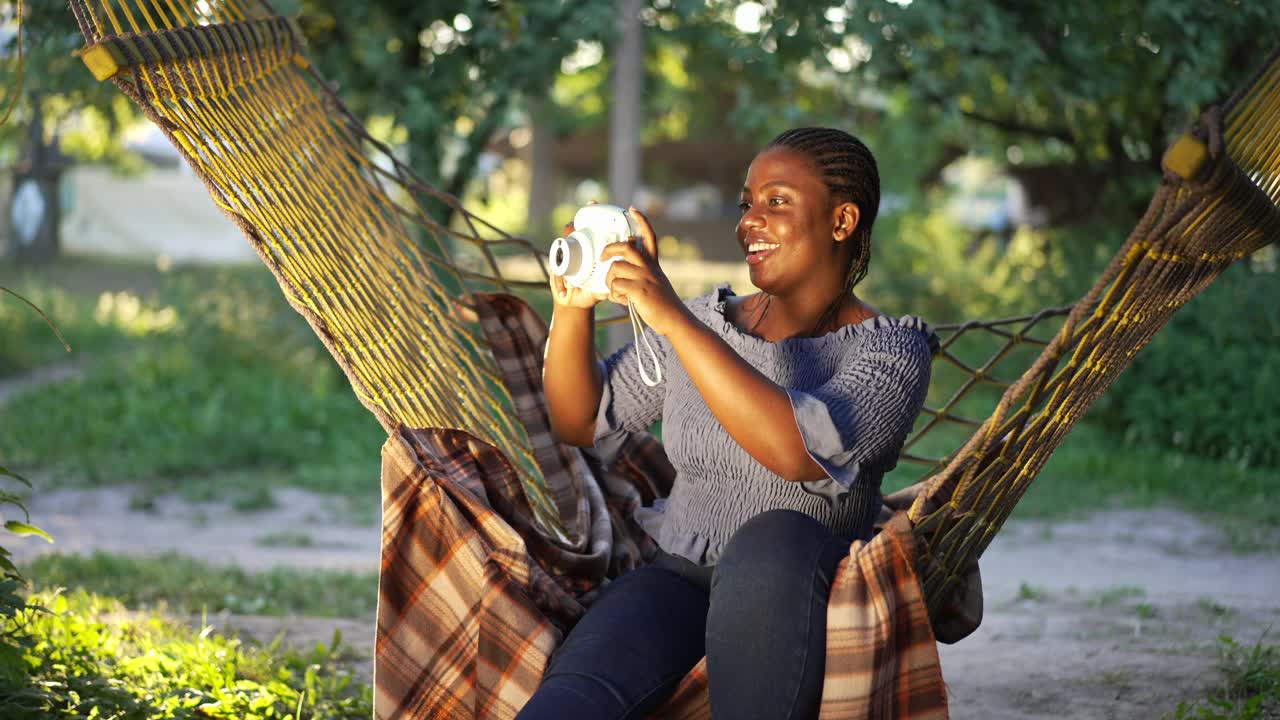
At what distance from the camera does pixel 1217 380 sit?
5.19 meters

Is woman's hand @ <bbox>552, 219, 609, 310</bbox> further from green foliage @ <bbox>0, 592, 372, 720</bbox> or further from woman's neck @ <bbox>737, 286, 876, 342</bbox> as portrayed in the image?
green foliage @ <bbox>0, 592, 372, 720</bbox>

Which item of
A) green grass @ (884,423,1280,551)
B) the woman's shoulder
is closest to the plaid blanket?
the woman's shoulder

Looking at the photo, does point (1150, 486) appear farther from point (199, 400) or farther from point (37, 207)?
point (37, 207)

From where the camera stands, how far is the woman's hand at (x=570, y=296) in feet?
5.89

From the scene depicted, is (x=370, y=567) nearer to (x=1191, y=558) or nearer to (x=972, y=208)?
(x=1191, y=558)

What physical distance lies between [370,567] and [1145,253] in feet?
9.18

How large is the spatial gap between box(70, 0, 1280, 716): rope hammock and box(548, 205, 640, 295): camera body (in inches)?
16.4

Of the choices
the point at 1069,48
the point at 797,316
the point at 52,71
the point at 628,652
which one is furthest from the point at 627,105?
the point at 628,652

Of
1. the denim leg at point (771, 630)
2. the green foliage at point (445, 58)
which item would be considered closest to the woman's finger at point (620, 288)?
the denim leg at point (771, 630)

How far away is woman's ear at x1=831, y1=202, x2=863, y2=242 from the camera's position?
184 centimetres

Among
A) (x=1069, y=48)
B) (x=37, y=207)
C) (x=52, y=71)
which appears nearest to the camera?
(x=1069, y=48)

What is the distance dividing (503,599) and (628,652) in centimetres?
24

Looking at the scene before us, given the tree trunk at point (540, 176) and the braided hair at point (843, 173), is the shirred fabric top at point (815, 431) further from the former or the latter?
the tree trunk at point (540, 176)

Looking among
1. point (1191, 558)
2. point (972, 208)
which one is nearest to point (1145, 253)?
point (1191, 558)
